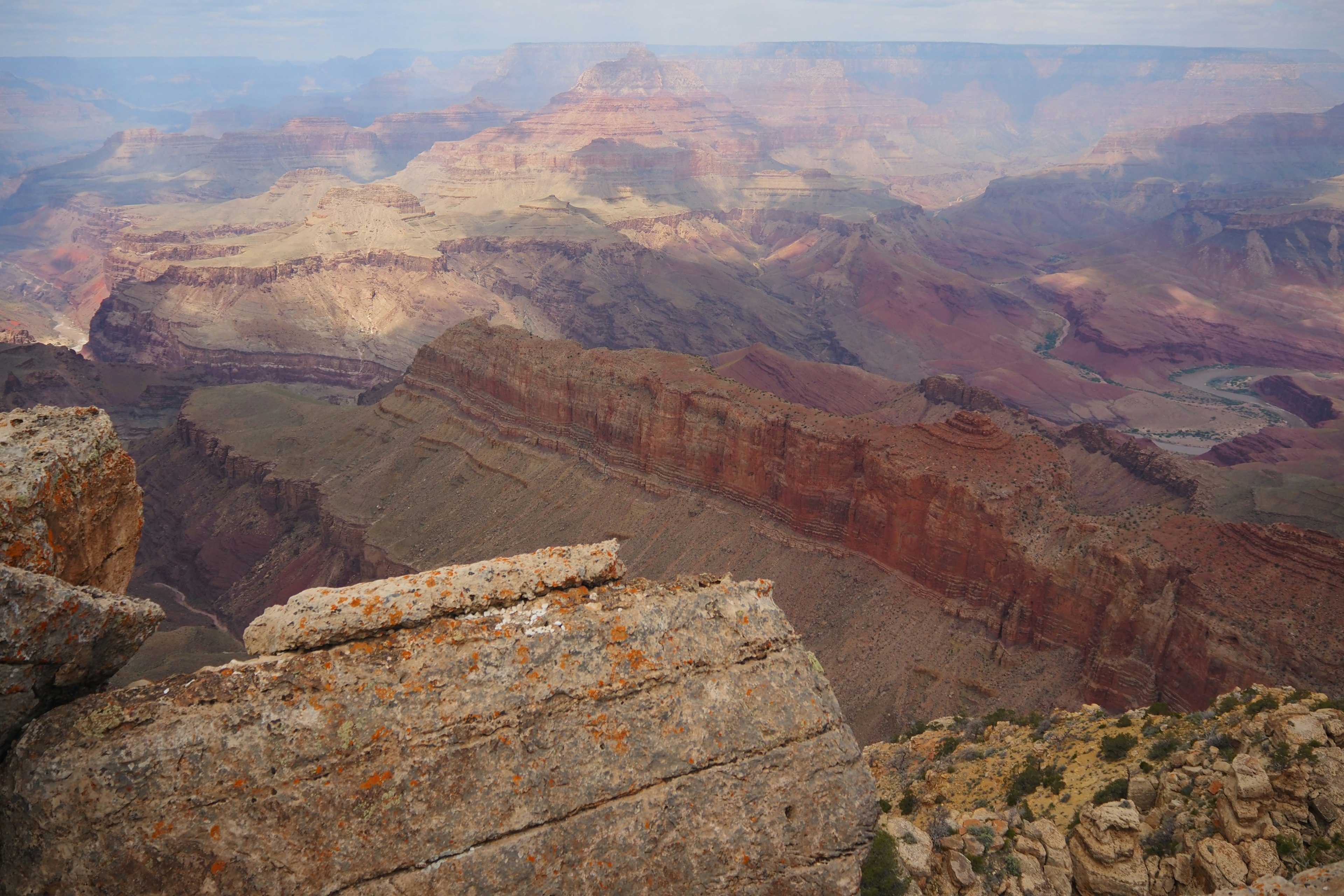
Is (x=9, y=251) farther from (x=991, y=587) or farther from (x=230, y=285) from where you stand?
(x=991, y=587)

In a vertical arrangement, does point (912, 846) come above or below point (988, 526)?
above

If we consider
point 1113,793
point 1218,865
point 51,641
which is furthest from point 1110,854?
point 51,641

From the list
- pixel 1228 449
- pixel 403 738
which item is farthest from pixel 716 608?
pixel 1228 449

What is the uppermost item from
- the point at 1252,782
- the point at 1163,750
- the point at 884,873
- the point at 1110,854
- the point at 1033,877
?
the point at 1252,782

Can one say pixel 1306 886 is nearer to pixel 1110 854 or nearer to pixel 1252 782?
pixel 1252 782

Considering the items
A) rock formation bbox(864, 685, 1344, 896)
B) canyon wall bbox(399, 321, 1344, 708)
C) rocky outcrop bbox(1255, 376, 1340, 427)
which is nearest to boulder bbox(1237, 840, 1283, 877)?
rock formation bbox(864, 685, 1344, 896)

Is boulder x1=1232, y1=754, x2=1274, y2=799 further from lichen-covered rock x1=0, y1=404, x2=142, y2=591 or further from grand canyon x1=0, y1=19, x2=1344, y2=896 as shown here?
lichen-covered rock x1=0, y1=404, x2=142, y2=591

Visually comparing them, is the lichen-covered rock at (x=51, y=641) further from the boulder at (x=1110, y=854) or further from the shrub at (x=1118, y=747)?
the shrub at (x=1118, y=747)
